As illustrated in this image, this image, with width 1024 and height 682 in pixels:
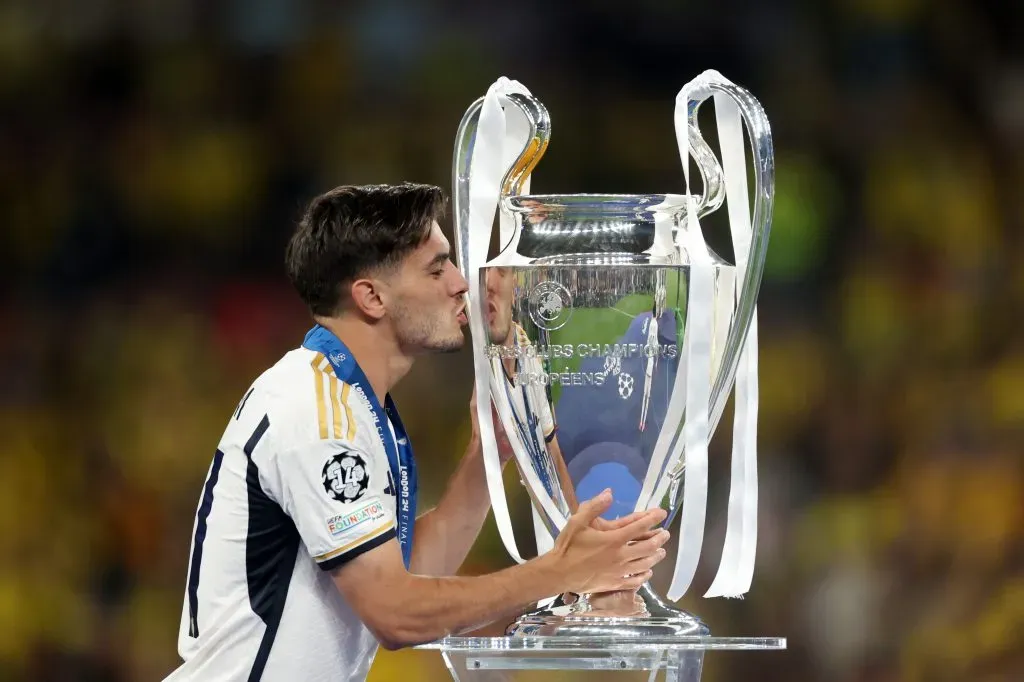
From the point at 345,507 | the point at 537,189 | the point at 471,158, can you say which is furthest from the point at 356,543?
the point at 537,189

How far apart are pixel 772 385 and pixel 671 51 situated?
0.86 meters

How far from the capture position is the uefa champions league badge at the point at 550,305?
1.54 m

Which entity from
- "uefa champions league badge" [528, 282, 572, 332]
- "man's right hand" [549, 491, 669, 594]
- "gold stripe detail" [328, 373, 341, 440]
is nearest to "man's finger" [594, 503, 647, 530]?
"man's right hand" [549, 491, 669, 594]

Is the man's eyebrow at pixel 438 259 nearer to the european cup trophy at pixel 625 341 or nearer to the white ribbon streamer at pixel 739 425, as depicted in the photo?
the european cup trophy at pixel 625 341

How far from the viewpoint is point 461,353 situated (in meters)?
3.38

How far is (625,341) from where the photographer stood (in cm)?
154

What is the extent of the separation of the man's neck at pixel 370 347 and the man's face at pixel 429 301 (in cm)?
2

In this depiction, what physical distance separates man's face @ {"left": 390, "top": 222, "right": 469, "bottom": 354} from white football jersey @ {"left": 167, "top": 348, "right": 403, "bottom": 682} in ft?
0.36

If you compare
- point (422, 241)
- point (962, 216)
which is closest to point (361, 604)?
point (422, 241)

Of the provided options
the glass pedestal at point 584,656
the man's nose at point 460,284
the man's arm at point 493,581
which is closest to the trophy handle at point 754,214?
the man's arm at point 493,581

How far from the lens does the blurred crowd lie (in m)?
3.28

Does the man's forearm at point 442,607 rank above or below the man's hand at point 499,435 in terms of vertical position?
below

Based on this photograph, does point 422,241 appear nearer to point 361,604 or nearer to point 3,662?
point 361,604

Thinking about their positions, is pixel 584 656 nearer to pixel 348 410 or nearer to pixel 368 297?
pixel 348 410
